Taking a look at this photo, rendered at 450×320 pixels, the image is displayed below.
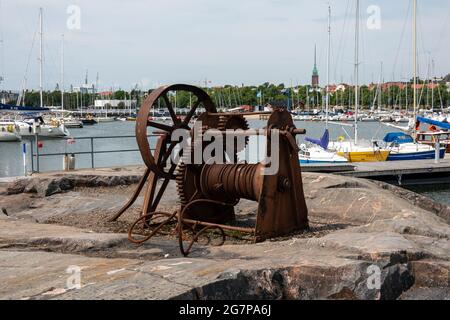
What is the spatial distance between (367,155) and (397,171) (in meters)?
5.08

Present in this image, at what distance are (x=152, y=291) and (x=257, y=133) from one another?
4392 millimetres

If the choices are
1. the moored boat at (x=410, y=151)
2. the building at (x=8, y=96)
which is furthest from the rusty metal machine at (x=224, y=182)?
the building at (x=8, y=96)

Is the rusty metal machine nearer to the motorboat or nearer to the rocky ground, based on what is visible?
the rocky ground

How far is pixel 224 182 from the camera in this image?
9125mm

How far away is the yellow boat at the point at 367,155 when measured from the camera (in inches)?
1147

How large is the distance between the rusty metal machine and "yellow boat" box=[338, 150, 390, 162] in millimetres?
19845

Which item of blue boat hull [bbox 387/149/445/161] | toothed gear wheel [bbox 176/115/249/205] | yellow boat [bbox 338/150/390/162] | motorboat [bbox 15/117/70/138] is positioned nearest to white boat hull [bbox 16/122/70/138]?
motorboat [bbox 15/117/70/138]

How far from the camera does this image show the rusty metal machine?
8.50m

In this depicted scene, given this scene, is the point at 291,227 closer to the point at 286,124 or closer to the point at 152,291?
the point at 286,124

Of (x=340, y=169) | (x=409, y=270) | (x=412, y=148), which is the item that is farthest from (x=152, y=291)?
(x=412, y=148)

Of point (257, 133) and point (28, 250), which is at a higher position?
point (257, 133)

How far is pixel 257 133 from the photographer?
8742 millimetres

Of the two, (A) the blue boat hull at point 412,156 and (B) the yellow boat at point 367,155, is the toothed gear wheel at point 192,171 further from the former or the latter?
(A) the blue boat hull at point 412,156

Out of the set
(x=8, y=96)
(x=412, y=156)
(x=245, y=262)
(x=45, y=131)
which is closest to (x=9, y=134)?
(x=45, y=131)
